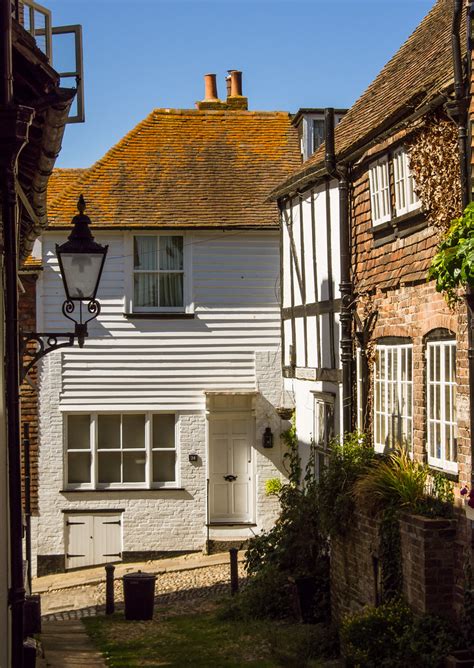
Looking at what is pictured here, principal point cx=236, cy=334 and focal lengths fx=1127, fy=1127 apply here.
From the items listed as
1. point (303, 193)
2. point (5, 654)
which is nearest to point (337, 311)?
point (303, 193)

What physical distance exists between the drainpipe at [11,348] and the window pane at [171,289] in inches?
533

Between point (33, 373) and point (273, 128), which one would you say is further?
point (273, 128)

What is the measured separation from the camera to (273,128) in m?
24.0

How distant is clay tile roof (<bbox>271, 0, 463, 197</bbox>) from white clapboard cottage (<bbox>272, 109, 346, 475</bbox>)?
0.37 meters

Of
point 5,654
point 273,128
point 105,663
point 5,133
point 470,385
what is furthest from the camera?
point 273,128

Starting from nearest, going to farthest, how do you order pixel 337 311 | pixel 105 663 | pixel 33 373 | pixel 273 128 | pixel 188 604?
pixel 105 663, pixel 337 311, pixel 188 604, pixel 33 373, pixel 273 128

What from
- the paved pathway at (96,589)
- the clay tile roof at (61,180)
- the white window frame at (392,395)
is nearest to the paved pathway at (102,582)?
the paved pathway at (96,589)

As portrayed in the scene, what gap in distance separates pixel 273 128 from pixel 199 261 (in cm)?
412

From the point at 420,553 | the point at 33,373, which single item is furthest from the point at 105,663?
the point at 33,373

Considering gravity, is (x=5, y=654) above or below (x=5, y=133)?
below

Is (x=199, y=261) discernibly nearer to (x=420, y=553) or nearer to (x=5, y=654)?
(x=420, y=553)

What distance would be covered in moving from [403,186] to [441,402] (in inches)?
108

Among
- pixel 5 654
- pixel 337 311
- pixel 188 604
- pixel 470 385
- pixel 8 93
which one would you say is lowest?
pixel 188 604

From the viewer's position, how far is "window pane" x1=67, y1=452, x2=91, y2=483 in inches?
843
